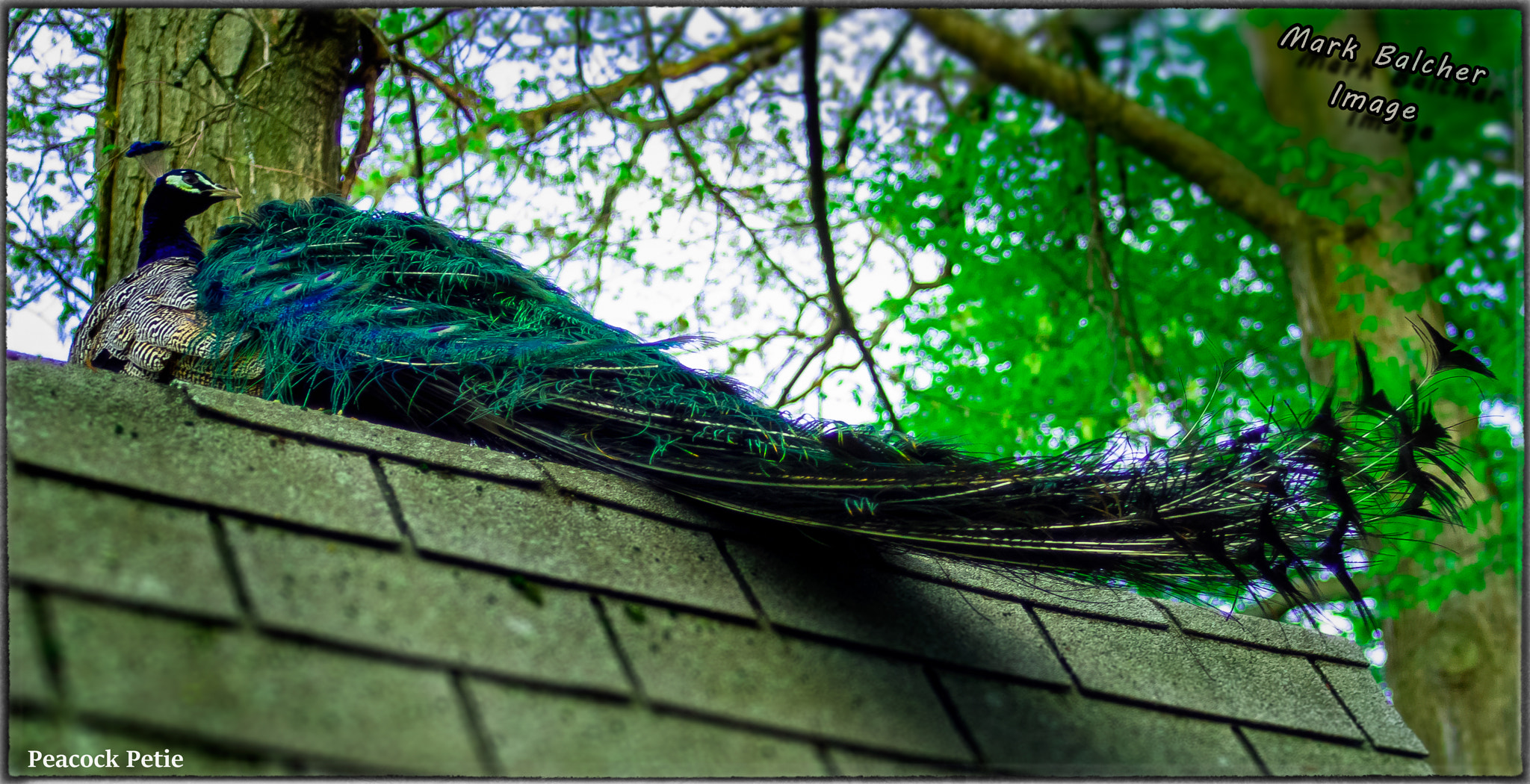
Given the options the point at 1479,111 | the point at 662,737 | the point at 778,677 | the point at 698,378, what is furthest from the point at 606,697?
the point at 1479,111

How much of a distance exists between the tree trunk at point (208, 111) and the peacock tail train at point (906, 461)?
107 centimetres

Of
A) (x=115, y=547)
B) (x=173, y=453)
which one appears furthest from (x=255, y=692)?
(x=173, y=453)

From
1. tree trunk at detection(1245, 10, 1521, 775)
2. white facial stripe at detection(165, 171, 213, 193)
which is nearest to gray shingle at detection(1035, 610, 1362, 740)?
white facial stripe at detection(165, 171, 213, 193)

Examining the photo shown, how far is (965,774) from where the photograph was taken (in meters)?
1.07

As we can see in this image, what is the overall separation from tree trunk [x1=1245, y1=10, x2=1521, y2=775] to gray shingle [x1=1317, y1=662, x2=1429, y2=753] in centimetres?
254

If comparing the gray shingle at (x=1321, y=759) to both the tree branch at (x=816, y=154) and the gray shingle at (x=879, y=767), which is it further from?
the tree branch at (x=816, y=154)

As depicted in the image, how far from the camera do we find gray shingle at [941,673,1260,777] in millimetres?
1129

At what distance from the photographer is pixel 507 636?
0.97 metres

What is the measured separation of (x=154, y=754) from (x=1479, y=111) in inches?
166

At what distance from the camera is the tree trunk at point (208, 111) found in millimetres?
2557

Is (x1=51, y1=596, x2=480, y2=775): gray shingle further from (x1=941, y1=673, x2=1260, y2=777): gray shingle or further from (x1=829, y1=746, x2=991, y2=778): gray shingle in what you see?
(x1=941, y1=673, x2=1260, y2=777): gray shingle

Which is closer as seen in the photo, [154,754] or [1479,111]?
[154,754]

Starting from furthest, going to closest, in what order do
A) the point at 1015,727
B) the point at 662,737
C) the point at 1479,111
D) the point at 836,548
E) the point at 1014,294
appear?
1. the point at 1014,294
2. the point at 1479,111
3. the point at 836,548
4. the point at 1015,727
5. the point at 662,737

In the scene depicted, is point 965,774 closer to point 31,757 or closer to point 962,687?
point 962,687
